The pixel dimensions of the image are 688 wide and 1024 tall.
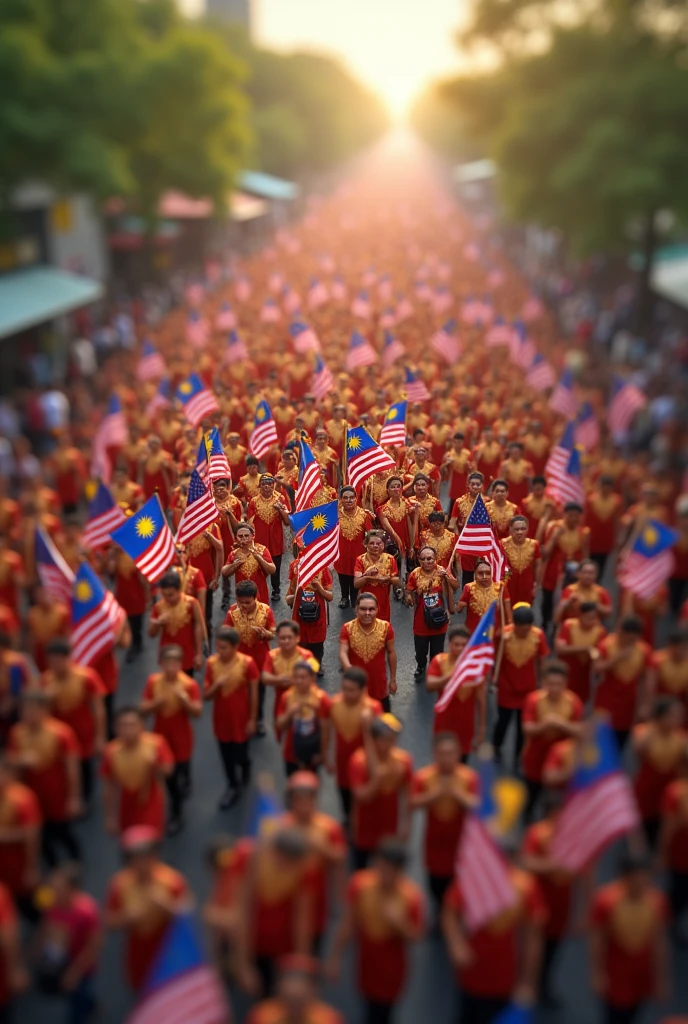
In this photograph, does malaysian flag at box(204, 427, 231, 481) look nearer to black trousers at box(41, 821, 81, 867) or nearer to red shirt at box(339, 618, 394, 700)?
red shirt at box(339, 618, 394, 700)

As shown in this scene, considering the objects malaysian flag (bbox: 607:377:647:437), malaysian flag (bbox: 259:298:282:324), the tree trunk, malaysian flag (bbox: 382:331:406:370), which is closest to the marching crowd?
malaysian flag (bbox: 607:377:647:437)

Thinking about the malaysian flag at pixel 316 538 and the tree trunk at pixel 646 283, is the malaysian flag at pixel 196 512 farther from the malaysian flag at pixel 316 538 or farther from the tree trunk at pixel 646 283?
the tree trunk at pixel 646 283

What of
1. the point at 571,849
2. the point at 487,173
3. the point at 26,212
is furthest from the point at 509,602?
the point at 487,173

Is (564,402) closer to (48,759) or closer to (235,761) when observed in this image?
(235,761)

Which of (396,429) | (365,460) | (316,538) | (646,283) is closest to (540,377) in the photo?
(396,429)

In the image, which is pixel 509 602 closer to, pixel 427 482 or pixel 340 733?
pixel 427 482

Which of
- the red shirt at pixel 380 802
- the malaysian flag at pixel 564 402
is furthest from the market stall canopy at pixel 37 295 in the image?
the red shirt at pixel 380 802
